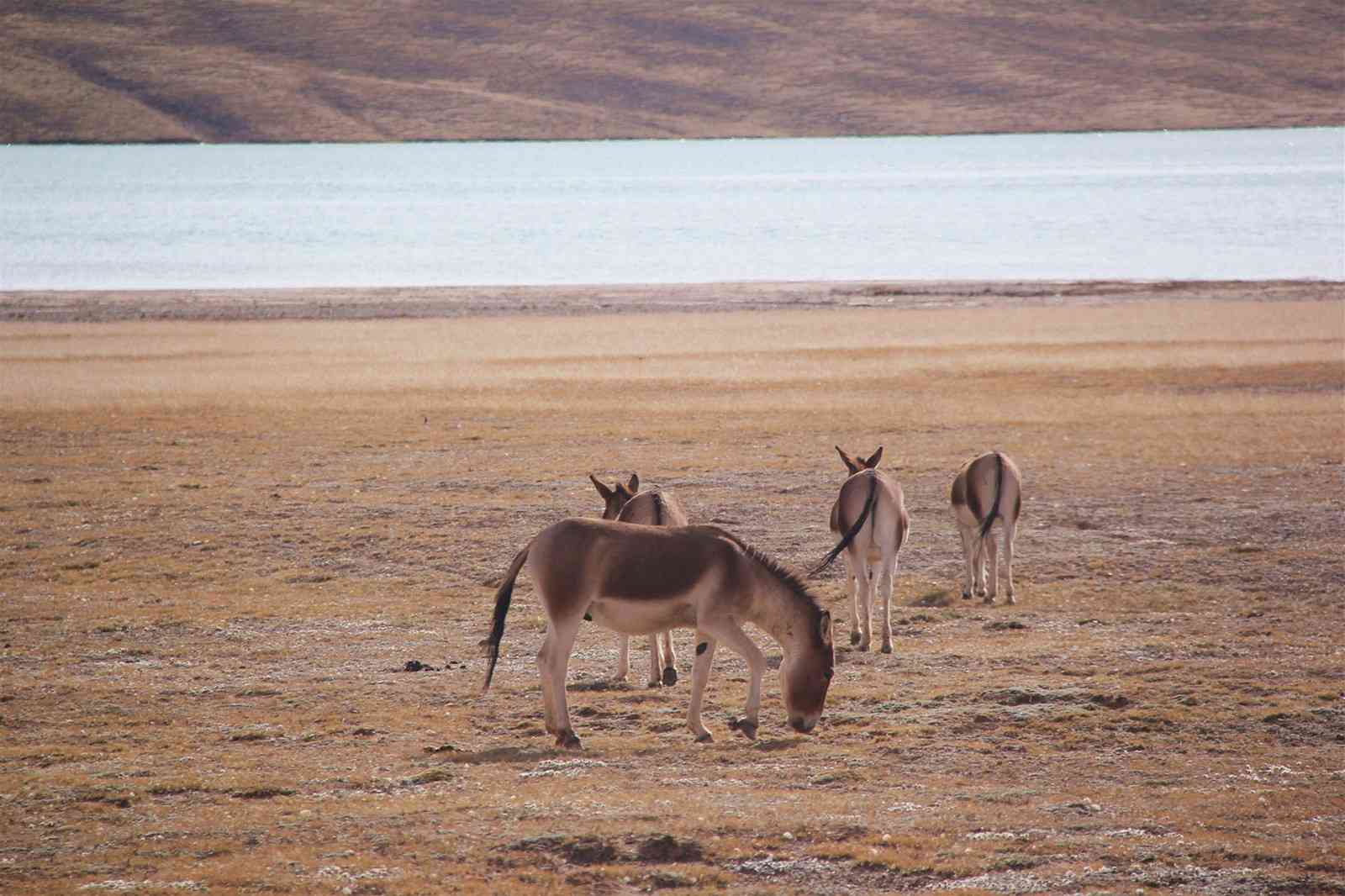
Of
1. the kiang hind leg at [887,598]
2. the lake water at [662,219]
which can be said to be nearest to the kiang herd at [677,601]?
the kiang hind leg at [887,598]

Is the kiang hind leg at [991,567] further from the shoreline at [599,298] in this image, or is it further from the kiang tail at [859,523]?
the shoreline at [599,298]

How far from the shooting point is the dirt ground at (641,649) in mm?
8734

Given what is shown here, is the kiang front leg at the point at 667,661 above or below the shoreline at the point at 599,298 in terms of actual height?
below

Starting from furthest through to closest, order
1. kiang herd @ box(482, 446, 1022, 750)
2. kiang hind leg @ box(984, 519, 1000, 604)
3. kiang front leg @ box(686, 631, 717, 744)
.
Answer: kiang hind leg @ box(984, 519, 1000, 604), kiang front leg @ box(686, 631, 717, 744), kiang herd @ box(482, 446, 1022, 750)

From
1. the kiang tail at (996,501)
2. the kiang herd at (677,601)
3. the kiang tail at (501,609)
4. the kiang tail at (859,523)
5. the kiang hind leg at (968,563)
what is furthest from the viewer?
the kiang hind leg at (968,563)

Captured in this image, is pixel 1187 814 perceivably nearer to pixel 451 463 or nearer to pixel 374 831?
pixel 374 831

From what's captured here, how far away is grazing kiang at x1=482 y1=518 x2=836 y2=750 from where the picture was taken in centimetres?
1041

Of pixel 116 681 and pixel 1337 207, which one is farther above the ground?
pixel 1337 207

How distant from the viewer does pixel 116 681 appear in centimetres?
1255

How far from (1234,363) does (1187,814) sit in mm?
26244

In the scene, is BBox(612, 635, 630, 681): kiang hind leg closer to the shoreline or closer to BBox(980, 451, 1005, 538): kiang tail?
BBox(980, 451, 1005, 538): kiang tail

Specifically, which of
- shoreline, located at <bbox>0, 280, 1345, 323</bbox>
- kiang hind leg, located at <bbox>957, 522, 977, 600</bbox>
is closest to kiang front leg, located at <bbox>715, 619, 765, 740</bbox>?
kiang hind leg, located at <bbox>957, 522, 977, 600</bbox>

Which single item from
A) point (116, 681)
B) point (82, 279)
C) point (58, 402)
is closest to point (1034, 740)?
point (116, 681)

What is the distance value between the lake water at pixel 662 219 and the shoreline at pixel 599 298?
666 centimetres
